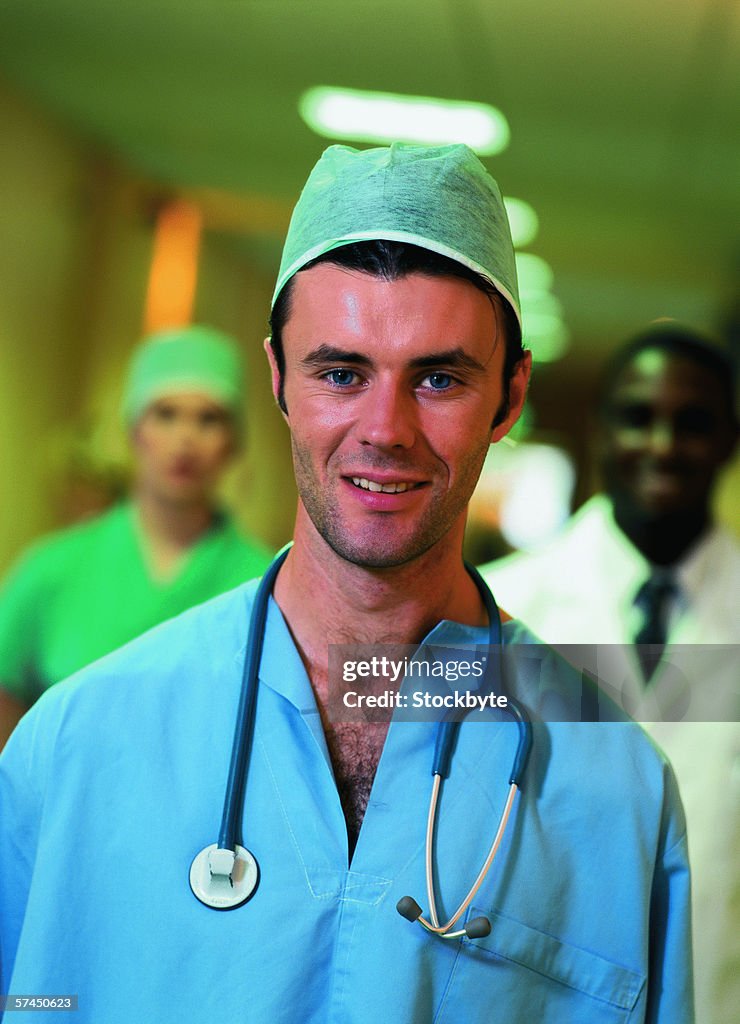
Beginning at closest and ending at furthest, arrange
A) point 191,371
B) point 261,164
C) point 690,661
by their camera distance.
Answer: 1. point 690,661
2. point 191,371
3. point 261,164

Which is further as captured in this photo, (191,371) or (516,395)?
(191,371)

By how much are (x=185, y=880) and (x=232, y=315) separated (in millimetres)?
1323

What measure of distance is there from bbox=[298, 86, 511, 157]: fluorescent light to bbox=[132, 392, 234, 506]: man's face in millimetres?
851

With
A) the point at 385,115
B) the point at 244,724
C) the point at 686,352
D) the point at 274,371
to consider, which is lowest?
the point at 244,724

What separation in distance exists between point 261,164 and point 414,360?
5.11 ft

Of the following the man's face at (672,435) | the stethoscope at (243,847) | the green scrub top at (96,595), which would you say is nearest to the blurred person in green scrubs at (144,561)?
the green scrub top at (96,595)

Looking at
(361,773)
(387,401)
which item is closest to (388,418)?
(387,401)

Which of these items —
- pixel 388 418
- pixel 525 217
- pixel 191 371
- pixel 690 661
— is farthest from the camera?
pixel 525 217

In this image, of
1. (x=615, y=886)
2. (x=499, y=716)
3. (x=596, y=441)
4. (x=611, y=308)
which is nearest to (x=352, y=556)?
(x=499, y=716)

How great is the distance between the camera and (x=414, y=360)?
604mm

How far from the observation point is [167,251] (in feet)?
6.95

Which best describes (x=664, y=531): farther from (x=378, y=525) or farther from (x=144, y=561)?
(x=378, y=525)

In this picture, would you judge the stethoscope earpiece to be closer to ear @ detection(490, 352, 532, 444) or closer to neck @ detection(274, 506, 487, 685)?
neck @ detection(274, 506, 487, 685)

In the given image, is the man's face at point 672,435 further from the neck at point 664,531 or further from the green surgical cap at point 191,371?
the green surgical cap at point 191,371
